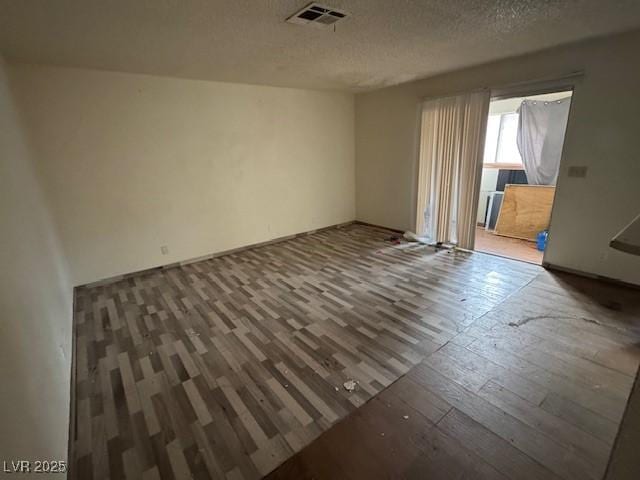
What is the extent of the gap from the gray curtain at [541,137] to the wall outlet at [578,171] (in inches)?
57.7

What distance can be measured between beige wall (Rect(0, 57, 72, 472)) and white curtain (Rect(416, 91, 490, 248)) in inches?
179

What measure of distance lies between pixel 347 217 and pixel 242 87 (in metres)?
3.08

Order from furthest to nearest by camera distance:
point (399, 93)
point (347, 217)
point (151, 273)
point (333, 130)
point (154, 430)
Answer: point (347, 217)
point (333, 130)
point (399, 93)
point (151, 273)
point (154, 430)

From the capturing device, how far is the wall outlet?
3113 mm

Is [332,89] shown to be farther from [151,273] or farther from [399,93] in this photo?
[151,273]

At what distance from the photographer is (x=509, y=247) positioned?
449 cm

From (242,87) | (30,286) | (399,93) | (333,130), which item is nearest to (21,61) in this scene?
(242,87)

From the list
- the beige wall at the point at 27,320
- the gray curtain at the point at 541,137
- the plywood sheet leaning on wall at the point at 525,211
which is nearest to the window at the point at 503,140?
the gray curtain at the point at 541,137

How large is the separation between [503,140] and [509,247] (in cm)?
233

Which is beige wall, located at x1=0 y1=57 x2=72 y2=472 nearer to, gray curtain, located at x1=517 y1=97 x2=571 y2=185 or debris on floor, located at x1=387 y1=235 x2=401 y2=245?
debris on floor, located at x1=387 y1=235 x2=401 y2=245

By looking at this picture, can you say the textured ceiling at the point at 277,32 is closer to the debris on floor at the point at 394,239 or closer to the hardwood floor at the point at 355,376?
the hardwood floor at the point at 355,376

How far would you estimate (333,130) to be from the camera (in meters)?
5.36

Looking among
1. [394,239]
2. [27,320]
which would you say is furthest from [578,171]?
[27,320]

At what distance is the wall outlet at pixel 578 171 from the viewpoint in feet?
10.2
